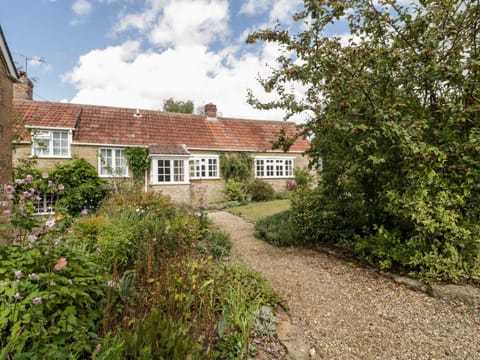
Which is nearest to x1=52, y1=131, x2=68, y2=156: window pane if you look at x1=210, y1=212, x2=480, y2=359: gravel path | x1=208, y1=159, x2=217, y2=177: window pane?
x1=208, y1=159, x2=217, y2=177: window pane

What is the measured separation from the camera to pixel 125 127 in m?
15.1

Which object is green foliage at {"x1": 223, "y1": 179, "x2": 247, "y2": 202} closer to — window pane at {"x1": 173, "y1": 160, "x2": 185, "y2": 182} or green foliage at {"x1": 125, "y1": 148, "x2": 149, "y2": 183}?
window pane at {"x1": 173, "y1": 160, "x2": 185, "y2": 182}

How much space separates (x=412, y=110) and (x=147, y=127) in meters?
14.7

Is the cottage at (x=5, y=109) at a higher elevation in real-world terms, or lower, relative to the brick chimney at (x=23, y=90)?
lower

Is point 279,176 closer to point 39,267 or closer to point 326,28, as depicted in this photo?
point 326,28

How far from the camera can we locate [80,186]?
11266 mm

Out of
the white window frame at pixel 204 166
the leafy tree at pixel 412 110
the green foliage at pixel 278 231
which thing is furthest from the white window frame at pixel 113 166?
the leafy tree at pixel 412 110

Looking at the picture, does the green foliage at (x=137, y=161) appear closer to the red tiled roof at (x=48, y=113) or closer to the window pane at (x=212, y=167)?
the red tiled roof at (x=48, y=113)

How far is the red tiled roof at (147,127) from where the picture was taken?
532 inches

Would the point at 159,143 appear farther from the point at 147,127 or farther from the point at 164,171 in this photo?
the point at 164,171

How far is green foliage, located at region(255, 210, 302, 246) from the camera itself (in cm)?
622

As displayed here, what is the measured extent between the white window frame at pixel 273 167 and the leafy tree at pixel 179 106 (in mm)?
21596

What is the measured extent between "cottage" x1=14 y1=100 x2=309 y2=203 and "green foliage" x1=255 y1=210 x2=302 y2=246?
20.0 ft

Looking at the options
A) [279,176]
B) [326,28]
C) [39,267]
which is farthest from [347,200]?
[279,176]
